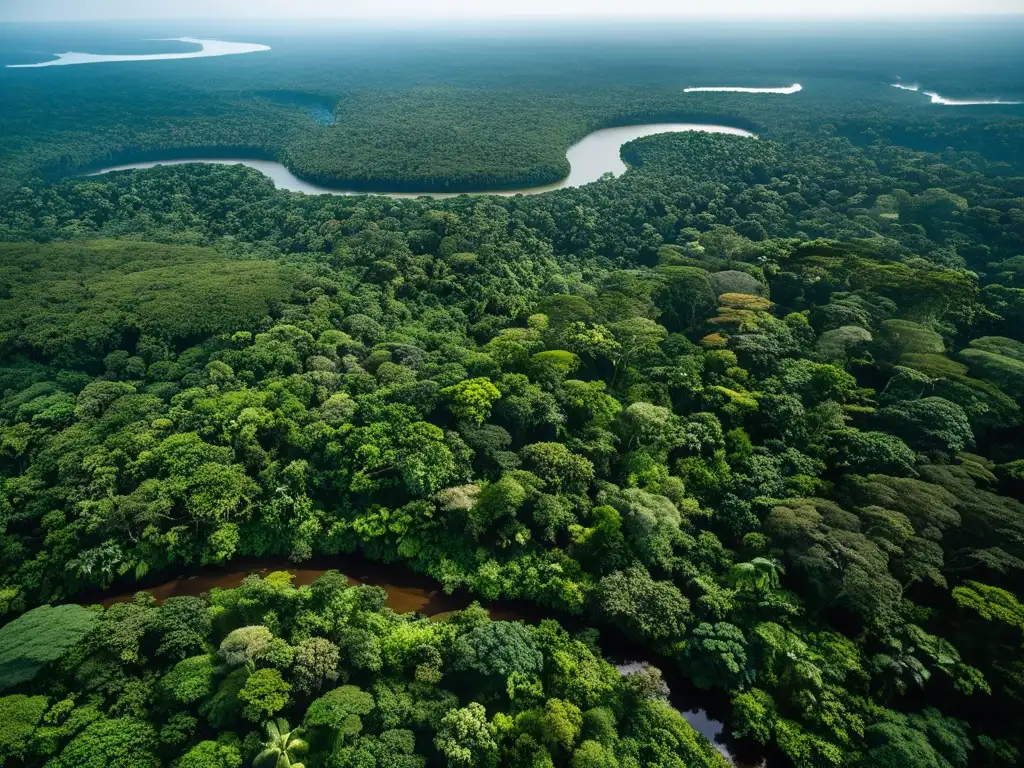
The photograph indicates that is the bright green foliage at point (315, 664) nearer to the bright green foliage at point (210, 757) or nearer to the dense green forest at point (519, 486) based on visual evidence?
the dense green forest at point (519, 486)

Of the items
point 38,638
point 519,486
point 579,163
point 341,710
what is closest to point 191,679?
point 341,710

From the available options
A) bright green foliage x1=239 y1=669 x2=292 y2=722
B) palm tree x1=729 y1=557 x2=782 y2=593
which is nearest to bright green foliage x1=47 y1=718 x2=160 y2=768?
bright green foliage x1=239 y1=669 x2=292 y2=722

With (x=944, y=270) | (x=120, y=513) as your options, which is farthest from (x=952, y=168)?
(x=120, y=513)

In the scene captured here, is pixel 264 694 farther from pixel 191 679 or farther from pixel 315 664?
pixel 191 679

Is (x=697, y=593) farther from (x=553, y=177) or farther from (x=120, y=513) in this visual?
(x=553, y=177)

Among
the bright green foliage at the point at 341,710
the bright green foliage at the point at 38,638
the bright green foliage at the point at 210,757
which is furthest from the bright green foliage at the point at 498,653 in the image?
the bright green foliage at the point at 38,638

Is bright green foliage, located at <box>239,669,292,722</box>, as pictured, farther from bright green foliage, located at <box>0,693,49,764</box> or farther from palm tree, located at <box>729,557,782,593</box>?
palm tree, located at <box>729,557,782,593</box>
